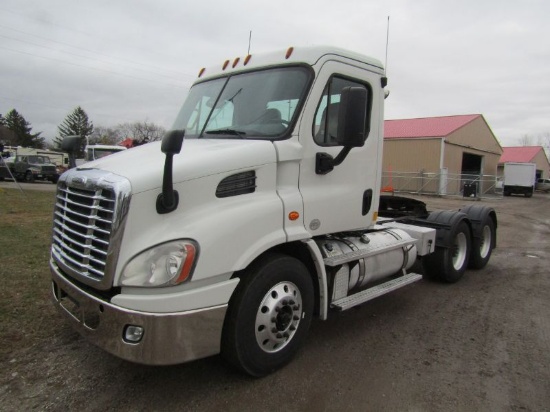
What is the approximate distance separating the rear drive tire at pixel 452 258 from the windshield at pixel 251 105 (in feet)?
12.9


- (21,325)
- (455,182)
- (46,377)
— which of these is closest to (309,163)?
(46,377)

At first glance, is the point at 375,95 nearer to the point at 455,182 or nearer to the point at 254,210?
the point at 254,210

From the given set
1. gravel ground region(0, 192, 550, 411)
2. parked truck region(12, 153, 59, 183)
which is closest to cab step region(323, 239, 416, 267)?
gravel ground region(0, 192, 550, 411)

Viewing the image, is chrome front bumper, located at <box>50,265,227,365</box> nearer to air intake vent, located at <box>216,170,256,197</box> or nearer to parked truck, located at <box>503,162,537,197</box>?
air intake vent, located at <box>216,170,256,197</box>

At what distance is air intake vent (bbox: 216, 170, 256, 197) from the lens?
10.5 ft

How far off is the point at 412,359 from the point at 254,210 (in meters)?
2.13

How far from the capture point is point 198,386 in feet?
11.0

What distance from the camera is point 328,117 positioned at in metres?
3.84

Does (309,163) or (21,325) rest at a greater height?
(309,163)

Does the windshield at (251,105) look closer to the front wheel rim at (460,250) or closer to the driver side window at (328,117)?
the driver side window at (328,117)

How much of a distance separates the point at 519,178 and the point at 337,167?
40419mm

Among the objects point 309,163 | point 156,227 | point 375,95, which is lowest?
point 156,227

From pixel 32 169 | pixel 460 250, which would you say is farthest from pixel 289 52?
pixel 32 169

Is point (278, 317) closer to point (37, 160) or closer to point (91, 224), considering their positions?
point (91, 224)
